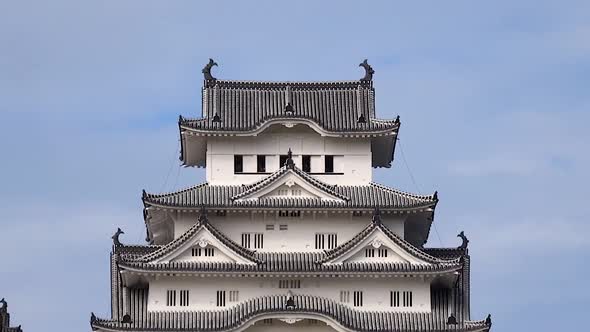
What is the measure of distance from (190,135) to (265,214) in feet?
16.0

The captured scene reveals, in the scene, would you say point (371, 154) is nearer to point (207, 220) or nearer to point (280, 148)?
point (280, 148)

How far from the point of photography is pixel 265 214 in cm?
6244

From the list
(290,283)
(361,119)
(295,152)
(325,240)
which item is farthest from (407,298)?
(361,119)

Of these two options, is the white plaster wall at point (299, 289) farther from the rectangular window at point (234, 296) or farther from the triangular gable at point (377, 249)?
the triangular gable at point (377, 249)

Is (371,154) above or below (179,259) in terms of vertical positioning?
above

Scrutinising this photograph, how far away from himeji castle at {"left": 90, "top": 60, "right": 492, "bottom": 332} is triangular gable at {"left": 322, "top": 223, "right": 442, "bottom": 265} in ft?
0.17

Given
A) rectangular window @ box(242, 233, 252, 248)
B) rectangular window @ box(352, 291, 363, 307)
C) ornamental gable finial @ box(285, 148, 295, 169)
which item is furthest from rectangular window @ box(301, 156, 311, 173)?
rectangular window @ box(352, 291, 363, 307)

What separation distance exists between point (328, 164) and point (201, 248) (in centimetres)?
715

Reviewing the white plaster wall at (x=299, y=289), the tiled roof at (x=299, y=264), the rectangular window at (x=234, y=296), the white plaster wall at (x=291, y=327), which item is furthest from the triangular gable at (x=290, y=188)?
the white plaster wall at (x=291, y=327)

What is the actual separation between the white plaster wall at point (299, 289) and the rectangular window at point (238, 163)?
5.50 meters

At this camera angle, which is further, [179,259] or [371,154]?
[371,154]

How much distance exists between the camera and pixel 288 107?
212ft

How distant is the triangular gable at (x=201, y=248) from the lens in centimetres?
6066

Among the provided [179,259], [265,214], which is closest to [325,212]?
[265,214]
